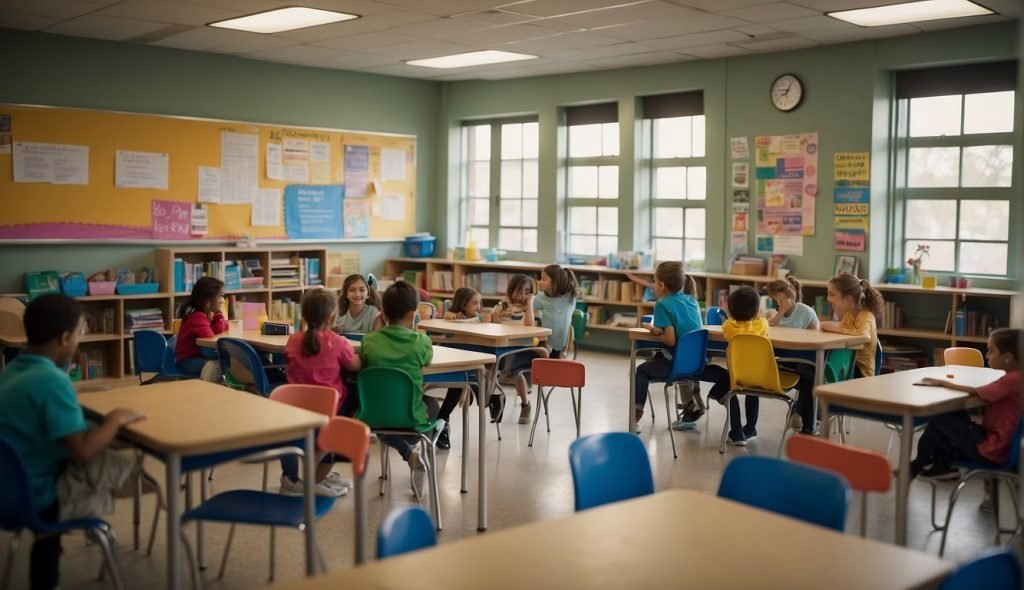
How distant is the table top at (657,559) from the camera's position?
2.18 m

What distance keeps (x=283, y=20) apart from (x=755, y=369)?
468cm

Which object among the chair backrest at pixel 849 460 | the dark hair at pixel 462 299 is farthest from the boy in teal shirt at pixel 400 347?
the dark hair at pixel 462 299

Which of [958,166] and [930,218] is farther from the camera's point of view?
[930,218]

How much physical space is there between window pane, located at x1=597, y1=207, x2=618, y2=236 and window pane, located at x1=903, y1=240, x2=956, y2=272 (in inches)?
121

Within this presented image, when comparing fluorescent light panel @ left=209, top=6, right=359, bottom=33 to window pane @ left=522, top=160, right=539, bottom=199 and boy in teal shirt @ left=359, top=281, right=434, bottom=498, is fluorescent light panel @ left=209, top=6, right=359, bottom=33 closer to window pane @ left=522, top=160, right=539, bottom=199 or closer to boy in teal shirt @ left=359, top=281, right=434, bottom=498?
boy in teal shirt @ left=359, top=281, right=434, bottom=498

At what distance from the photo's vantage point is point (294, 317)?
9.84m

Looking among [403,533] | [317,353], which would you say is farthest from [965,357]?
[403,533]

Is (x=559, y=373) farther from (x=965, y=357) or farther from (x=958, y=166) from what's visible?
(x=958, y=166)

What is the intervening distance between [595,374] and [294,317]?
306cm

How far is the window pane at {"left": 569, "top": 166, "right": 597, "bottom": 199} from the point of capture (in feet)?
35.2

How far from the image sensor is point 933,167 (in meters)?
8.52

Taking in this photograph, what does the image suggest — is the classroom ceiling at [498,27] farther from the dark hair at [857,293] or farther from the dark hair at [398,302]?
the dark hair at [398,302]

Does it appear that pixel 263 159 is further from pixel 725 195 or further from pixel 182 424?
pixel 182 424

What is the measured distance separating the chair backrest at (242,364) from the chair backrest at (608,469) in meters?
2.53
